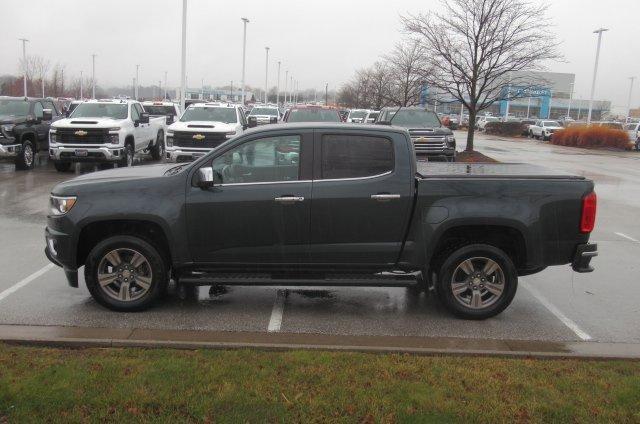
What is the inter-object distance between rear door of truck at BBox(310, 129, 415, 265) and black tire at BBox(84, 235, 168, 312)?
142 cm

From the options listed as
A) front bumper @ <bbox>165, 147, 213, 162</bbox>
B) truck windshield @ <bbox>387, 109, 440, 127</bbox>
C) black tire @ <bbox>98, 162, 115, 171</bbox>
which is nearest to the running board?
front bumper @ <bbox>165, 147, 213, 162</bbox>

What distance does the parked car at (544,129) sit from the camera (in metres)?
44.2

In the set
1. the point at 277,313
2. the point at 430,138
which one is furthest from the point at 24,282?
the point at 430,138

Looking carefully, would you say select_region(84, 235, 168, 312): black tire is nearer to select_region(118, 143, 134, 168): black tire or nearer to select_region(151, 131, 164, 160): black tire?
select_region(118, 143, 134, 168): black tire

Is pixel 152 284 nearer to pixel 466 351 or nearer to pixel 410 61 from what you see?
pixel 466 351

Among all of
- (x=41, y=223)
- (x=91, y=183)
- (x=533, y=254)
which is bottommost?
(x=41, y=223)

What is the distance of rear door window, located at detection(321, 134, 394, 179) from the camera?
555 cm

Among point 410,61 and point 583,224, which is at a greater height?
point 410,61

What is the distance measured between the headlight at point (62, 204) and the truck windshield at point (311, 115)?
41.3 ft

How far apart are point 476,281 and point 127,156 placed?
12.7 meters

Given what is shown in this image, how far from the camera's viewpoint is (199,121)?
55.6 ft

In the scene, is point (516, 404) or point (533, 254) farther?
point (533, 254)

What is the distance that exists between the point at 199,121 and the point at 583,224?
42.9 feet

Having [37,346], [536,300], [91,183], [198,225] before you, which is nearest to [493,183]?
[536,300]
